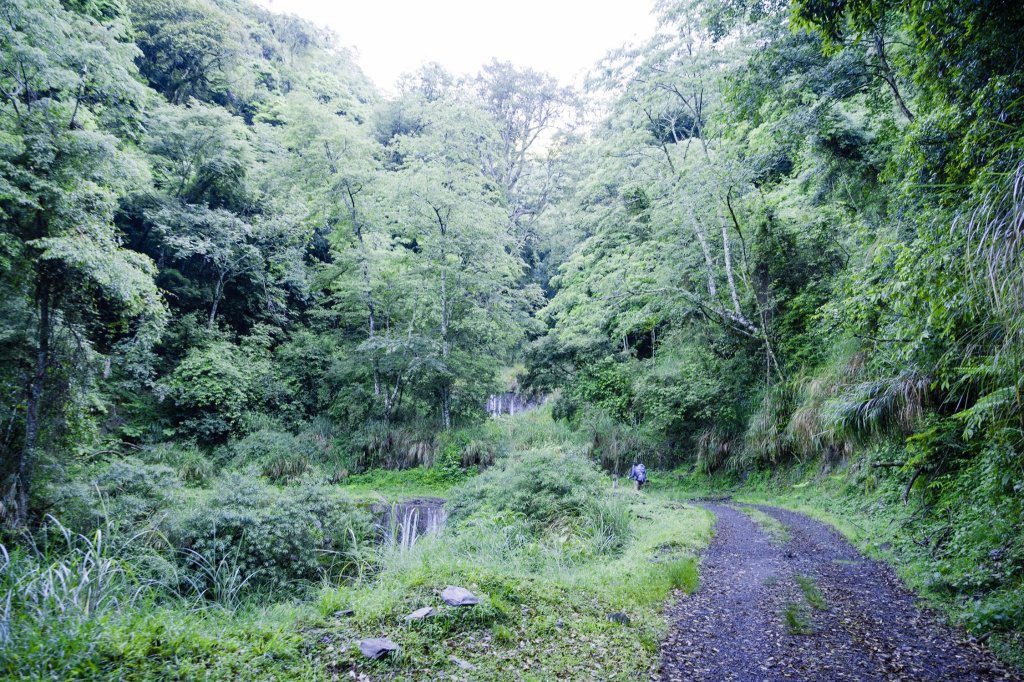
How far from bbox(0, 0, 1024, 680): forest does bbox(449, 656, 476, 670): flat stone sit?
0.04 feet

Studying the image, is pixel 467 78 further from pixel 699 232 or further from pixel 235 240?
pixel 699 232

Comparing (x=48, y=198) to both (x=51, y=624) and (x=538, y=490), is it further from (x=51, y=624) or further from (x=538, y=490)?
(x=538, y=490)

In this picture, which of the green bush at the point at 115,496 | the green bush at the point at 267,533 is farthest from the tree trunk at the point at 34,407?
the green bush at the point at 267,533

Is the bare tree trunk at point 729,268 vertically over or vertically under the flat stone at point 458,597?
over

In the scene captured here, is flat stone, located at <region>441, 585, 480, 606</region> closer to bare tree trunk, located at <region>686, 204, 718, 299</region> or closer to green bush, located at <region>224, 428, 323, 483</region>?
green bush, located at <region>224, 428, 323, 483</region>

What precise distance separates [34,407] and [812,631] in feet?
34.9

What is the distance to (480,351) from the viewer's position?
2172cm

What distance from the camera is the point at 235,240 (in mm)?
20656

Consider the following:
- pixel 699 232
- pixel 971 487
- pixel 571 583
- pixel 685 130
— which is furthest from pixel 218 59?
pixel 971 487

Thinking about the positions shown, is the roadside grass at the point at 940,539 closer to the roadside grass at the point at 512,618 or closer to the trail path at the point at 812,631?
the trail path at the point at 812,631

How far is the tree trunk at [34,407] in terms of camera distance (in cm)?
740

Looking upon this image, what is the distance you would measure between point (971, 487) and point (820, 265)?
35.4 feet

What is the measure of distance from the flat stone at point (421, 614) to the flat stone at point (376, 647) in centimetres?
36

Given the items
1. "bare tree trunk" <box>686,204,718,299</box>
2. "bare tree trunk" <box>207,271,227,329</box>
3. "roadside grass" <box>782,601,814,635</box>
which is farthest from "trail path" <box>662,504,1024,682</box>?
"bare tree trunk" <box>207,271,227,329</box>
